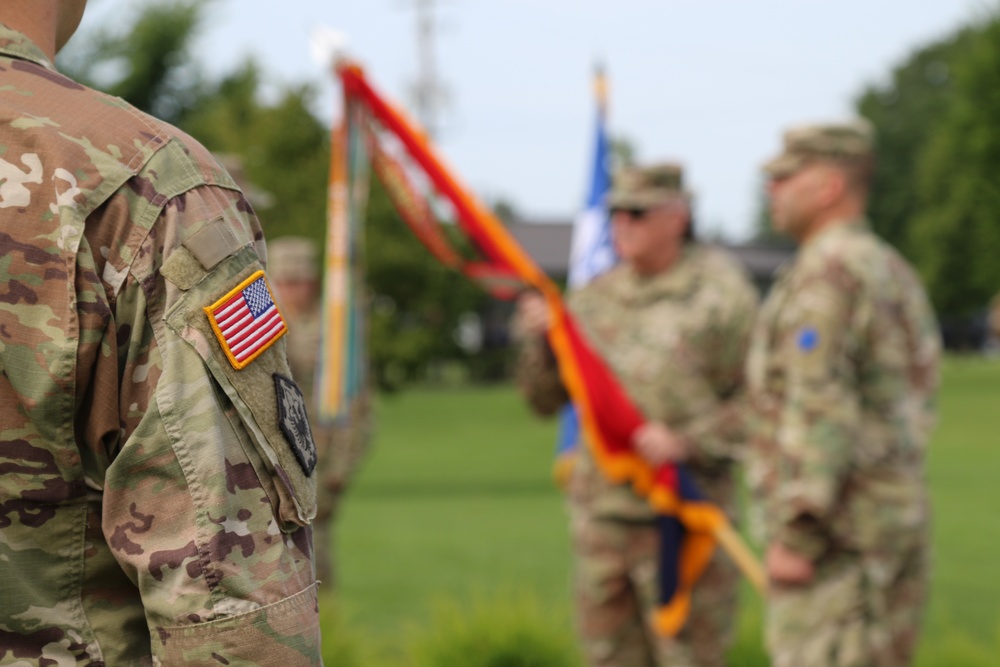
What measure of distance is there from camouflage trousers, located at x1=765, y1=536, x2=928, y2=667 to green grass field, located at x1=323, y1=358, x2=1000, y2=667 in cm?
109

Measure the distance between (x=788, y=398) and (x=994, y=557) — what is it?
7720 millimetres

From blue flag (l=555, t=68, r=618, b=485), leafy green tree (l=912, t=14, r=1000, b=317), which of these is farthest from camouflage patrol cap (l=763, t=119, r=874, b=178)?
leafy green tree (l=912, t=14, r=1000, b=317)

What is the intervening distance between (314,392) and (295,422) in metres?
5.90

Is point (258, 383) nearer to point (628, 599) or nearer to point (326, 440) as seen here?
point (628, 599)

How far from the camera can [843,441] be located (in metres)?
3.82

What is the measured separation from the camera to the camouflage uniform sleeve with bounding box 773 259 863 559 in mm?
3818

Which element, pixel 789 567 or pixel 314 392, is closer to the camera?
pixel 789 567

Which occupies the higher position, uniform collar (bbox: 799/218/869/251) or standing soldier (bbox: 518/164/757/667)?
uniform collar (bbox: 799/218/869/251)

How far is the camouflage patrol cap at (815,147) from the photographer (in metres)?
4.20

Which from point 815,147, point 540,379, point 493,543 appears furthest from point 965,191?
point 815,147

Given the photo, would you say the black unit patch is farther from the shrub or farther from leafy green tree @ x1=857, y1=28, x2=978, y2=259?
leafy green tree @ x1=857, y1=28, x2=978, y2=259

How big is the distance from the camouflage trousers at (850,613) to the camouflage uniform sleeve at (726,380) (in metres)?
0.98

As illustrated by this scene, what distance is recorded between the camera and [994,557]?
1079 centimetres

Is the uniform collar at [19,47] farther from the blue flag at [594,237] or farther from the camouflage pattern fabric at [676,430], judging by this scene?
the blue flag at [594,237]
